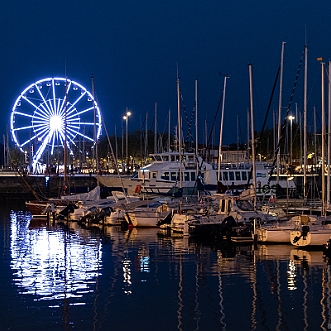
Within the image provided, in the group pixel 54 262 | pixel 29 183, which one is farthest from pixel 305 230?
pixel 29 183

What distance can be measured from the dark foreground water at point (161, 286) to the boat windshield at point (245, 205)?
283cm

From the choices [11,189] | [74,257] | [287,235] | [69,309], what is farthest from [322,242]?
[11,189]

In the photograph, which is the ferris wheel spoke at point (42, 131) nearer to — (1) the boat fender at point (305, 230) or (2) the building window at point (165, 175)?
(2) the building window at point (165, 175)

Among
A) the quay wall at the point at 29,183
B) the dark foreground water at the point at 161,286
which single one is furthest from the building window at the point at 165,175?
the dark foreground water at the point at 161,286

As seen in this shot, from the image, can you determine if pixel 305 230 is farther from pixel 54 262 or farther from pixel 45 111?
pixel 45 111

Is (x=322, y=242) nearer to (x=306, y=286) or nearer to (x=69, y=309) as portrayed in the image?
(x=306, y=286)

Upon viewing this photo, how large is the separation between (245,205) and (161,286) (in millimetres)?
13345

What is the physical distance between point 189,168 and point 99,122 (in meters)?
16.2

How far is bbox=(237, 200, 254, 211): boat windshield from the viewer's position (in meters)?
35.4

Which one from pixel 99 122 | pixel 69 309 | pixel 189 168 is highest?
pixel 99 122

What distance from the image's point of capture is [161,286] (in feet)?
75.4

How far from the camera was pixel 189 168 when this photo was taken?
192 feet

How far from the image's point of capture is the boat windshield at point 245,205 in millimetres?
35375

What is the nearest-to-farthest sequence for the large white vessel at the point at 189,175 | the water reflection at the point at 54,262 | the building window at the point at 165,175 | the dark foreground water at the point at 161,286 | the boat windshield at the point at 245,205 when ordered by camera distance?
the dark foreground water at the point at 161,286, the water reflection at the point at 54,262, the boat windshield at the point at 245,205, the large white vessel at the point at 189,175, the building window at the point at 165,175
